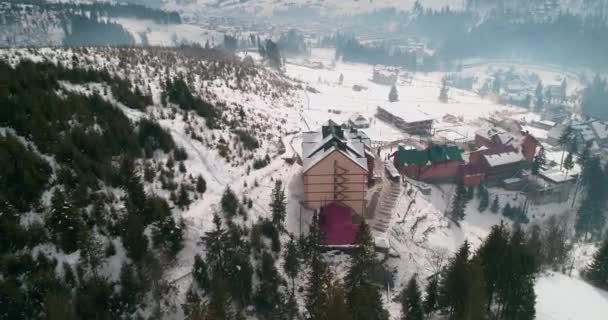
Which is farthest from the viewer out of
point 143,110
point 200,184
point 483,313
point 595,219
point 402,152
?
point 595,219

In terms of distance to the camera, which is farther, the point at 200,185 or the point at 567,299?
the point at 567,299

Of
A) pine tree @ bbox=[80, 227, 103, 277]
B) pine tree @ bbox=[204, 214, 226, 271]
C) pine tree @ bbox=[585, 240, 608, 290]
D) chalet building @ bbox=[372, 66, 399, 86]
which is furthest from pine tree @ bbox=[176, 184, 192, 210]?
chalet building @ bbox=[372, 66, 399, 86]

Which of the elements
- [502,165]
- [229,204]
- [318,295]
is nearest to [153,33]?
[502,165]

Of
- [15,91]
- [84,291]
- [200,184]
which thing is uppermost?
[15,91]

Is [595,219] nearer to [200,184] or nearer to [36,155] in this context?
[200,184]

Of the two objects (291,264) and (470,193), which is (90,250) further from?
(470,193)

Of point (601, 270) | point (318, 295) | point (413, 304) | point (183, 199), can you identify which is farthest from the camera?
point (601, 270)

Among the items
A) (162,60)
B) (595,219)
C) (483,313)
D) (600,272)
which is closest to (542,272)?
(600,272)
